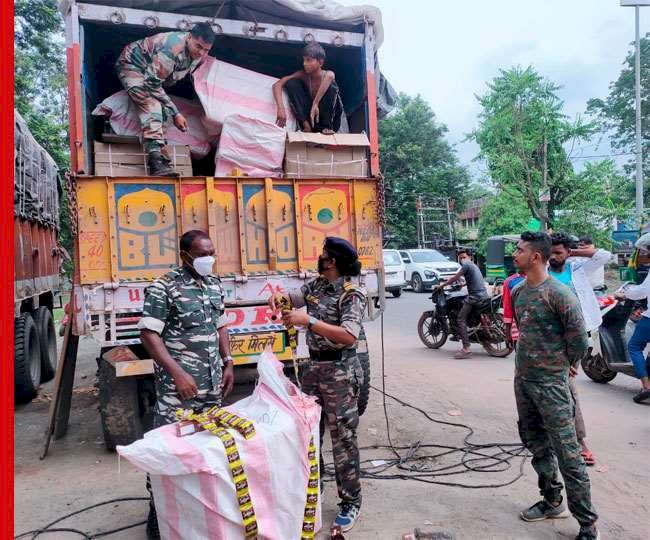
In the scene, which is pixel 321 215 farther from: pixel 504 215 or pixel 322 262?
pixel 504 215

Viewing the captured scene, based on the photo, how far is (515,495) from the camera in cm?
343

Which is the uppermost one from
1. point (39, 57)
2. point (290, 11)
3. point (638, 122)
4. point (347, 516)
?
point (39, 57)

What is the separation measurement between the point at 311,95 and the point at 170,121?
133 centimetres

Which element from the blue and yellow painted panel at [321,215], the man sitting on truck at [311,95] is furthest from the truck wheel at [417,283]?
the blue and yellow painted panel at [321,215]

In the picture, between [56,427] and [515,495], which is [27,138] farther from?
[515,495]

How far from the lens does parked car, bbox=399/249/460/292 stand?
1903 cm

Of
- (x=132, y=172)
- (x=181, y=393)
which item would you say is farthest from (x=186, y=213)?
(x=181, y=393)

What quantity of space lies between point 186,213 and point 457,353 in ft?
17.5

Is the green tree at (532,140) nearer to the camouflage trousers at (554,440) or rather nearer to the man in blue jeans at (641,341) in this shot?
the man in blue jeans at (641,341)

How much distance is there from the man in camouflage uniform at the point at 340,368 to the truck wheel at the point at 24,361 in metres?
4.47

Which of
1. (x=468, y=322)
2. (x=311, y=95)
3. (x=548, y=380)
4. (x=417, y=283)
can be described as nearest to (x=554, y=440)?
(x=548, y=380)

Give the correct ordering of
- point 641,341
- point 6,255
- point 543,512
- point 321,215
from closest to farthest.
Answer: point 6,255, point 543,512, point 321,215, point 641,341

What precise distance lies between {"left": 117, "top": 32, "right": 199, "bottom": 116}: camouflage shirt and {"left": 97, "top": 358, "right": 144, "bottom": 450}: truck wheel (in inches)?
90.2

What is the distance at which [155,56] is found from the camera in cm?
442
